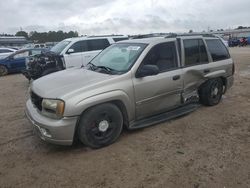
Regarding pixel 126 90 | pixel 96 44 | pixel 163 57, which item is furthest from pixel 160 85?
pixel 96 44

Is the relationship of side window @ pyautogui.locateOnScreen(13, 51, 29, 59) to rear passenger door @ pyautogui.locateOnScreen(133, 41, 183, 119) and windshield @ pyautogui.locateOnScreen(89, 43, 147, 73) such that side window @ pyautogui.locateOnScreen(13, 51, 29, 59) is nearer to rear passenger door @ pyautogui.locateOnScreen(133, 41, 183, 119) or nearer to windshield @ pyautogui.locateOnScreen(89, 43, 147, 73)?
windshield @ pyautogui.locateOnScreen(89, 43, 147, 73)

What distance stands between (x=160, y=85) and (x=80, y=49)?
650cm

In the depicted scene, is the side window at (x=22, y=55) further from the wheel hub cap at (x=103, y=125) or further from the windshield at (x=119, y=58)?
the wheel hub cap at (x=103, y=125)

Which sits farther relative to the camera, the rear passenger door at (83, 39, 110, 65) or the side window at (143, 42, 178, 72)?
the rear passenger door at (83, 39, 110, 65)

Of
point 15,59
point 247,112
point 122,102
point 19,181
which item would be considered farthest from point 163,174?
point 15,59

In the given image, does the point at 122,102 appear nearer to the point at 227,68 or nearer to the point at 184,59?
the point at 184,59

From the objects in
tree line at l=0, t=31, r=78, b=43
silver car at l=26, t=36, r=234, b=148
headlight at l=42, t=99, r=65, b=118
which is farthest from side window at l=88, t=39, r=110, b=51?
tree line at l=0, t=31, r=78, b=43

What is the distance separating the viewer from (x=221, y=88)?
661cm

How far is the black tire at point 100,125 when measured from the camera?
413 cm

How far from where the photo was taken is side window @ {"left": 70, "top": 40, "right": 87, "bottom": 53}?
1062 cm

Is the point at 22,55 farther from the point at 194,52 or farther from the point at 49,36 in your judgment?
the point at 49,36

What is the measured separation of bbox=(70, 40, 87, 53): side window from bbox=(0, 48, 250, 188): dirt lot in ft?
17.8

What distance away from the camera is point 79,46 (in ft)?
35.5

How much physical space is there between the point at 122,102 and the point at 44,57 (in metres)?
6.49
